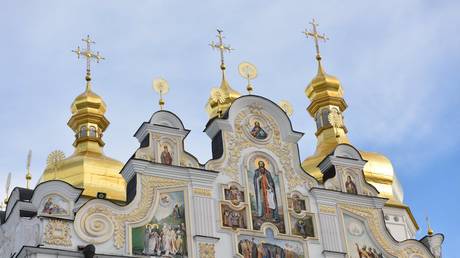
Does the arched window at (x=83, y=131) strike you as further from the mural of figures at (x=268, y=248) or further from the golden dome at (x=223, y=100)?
the mural of figures at (x=268, y=248)

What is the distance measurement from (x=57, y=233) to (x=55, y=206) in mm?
561

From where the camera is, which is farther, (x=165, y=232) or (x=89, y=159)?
(x=89, y=159)

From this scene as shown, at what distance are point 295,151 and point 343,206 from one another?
1708 millimetres

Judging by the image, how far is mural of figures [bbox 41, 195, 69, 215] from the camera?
60.0ft

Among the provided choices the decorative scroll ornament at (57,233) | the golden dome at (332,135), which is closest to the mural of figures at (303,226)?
the decorative scroll ornament at (57,233)

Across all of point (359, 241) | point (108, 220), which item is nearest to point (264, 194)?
point (359, 241)

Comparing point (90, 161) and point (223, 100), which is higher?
point (223, 100)

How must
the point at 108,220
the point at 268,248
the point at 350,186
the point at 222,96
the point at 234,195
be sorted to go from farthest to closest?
1. the point at 222,96
2. the point at 350,186
3. the point at 234,195
4. the point at 268,248
5. the point at 108,220

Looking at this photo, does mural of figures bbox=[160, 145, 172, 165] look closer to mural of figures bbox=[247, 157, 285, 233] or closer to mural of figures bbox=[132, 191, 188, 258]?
mural of figures bbox=[132, 191, 188, 258]

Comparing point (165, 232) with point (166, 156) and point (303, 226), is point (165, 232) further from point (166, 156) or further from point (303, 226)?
point (303, 226)

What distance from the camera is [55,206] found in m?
18.4

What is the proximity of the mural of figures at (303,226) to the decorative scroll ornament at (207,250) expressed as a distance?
7.03ft

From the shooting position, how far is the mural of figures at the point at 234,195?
2045 centimetres

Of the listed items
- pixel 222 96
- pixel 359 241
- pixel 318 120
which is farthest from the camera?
pixel 318 120
